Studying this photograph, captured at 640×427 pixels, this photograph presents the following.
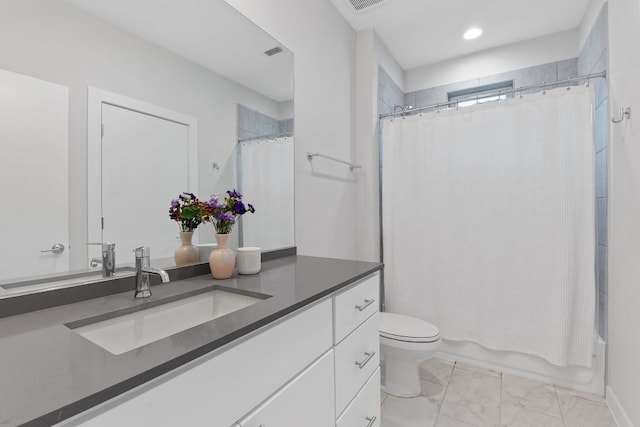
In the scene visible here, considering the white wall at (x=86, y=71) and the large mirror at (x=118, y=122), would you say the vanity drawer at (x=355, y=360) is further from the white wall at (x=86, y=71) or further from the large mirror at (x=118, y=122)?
the white wall at (x=86, y=71)

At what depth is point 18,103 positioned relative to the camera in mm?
786

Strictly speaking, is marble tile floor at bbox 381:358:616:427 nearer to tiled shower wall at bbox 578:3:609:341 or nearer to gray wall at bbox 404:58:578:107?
tiled shower wall at bbox 578:3:609:341

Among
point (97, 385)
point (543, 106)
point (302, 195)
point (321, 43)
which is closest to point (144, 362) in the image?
point (97, 385)

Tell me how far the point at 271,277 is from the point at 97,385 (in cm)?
77

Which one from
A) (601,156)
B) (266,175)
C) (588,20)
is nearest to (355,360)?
(266,175)

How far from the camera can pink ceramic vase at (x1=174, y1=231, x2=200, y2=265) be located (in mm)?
1185

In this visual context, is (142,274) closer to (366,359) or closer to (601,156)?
(366,359)

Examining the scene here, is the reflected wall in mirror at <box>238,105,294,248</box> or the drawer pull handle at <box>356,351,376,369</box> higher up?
the reflected wall in mirror at <box>238,105,294,248</box>

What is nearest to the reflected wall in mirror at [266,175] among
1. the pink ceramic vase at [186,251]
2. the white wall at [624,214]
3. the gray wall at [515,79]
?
the pink ceramic vase at [186,251]

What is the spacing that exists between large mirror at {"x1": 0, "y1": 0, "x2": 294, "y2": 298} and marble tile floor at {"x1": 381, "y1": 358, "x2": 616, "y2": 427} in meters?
1.32

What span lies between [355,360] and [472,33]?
2.75 meters

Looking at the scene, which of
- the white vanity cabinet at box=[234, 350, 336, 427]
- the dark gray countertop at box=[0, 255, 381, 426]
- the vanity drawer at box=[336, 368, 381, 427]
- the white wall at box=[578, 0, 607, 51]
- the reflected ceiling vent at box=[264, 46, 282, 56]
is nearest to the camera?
the dark gray countertop at box=[0, 255, 381, 426]

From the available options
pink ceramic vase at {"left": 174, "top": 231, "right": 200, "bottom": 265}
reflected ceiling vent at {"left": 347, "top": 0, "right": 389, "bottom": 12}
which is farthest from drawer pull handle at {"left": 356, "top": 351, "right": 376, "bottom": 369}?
reflected ceiling vent at {"left": 347, "top": 0, "right": 389, "bottom": 12}

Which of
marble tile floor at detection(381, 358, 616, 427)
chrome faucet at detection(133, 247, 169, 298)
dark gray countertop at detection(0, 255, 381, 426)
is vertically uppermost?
chrome faucet at detection(133, 247, 169, 298)
